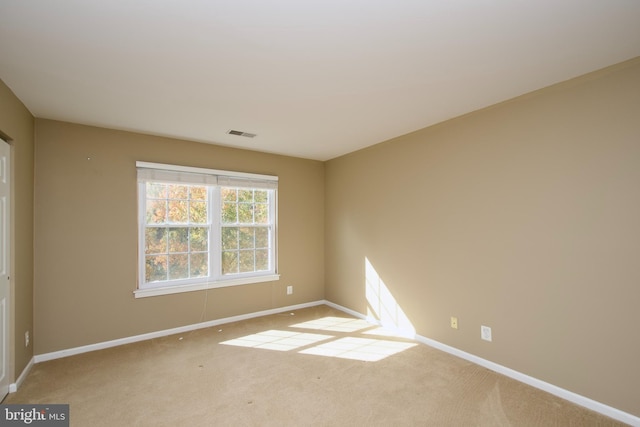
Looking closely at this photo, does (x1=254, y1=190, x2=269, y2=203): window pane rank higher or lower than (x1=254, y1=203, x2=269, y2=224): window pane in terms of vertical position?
higher

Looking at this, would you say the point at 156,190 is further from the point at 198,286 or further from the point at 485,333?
the point at 485,333

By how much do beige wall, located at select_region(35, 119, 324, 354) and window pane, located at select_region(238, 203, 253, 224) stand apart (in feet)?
1.95

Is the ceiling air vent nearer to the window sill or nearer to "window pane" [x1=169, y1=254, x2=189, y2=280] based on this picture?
"window pane" [x1=169, y1=254, x2=189, y2=280]

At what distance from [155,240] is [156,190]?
2.01 feet

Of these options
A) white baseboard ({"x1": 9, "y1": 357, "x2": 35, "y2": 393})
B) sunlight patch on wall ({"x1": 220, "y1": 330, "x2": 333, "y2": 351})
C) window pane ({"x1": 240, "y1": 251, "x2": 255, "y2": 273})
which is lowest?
sunlight patch on wall ({"x1": 220, "y1": 330, "x2": 333, "y2": 351})

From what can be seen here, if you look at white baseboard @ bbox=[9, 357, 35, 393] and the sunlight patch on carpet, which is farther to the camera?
the sunlight patch on carpet

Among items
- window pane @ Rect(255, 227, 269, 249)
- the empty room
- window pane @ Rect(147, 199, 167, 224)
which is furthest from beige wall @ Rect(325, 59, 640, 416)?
window pane @ Rect(147, 199, 167, 224)

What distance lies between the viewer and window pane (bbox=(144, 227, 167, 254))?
144 inches

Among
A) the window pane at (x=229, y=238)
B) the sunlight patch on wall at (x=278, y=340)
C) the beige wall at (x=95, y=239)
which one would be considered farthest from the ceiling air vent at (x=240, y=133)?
the sunlight patch on wall at (x=278, y=340)

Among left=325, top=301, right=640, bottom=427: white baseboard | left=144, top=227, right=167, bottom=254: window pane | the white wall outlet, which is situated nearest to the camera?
left=325, top=301, right=640, bottom=427: white baseboard

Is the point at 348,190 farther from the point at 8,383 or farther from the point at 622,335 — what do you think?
the point at 8,383

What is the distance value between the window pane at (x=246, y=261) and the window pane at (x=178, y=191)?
3.65 feet

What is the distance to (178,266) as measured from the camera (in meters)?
3.87

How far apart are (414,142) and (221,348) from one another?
319 centimetres
